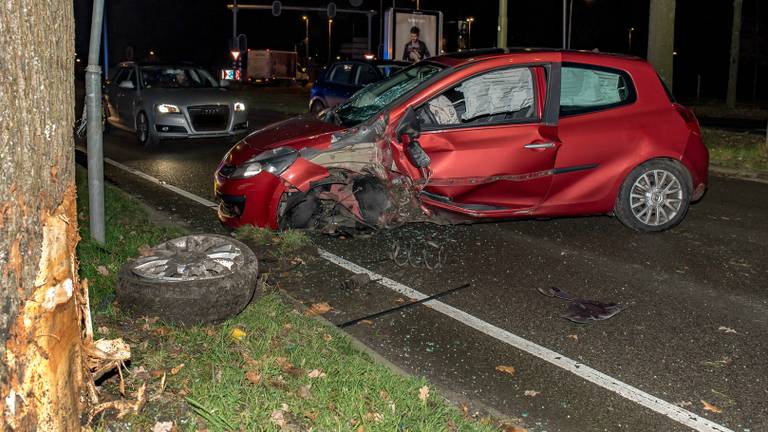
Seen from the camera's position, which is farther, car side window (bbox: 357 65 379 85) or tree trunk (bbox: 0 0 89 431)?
car side window (bbox: 357 65 379 85)

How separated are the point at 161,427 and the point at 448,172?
4.07 meters

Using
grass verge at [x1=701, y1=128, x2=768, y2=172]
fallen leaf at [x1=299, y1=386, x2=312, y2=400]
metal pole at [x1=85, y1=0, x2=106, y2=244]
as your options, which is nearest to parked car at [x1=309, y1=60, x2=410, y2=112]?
grass verge at [x1=701, y1=128, x2=768, y2=172]

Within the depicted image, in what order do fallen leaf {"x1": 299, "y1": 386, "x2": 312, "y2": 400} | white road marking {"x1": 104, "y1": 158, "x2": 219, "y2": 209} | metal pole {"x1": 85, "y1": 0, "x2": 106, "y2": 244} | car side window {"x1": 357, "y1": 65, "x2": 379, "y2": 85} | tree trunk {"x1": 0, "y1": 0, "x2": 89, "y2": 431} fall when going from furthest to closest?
car side window {"x1": 357, "y1": 65, "x2": 379, "y2": 85}
white road marking {"x1": 104, "y1": 158, "x2": 219, "y2": 209}
metal pole {"x1": 85, "y1": 0, "x2": 106, "y2": 244}
fallen leaf {"x1": 299, "y1": 386, "x2": 312, "y2": 400}
tree trunk {"x1": 0, "y1": 0, "x2": 89, "y2": 431}

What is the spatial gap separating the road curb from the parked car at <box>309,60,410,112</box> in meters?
7.81

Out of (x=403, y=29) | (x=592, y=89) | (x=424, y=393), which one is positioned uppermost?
(x=403, y=29)

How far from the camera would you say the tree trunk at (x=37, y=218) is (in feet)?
9.73

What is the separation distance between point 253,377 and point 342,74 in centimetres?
1597

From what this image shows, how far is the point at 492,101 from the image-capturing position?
777 centimetres

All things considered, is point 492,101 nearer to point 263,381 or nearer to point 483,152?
point 483,152

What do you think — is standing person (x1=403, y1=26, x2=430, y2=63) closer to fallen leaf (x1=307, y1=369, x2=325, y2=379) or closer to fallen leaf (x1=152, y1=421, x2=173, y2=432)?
fallen leaf (x1=307, y1=369, x2=325, y2=379)

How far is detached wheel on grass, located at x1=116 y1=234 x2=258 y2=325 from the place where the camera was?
4.89m

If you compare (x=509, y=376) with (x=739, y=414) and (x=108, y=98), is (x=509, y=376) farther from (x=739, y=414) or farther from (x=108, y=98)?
(x=108, y=98)

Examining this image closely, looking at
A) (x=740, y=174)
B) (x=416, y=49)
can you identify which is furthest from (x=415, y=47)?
(x=740, y=174)

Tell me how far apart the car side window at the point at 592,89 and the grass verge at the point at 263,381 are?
3.78 meters
